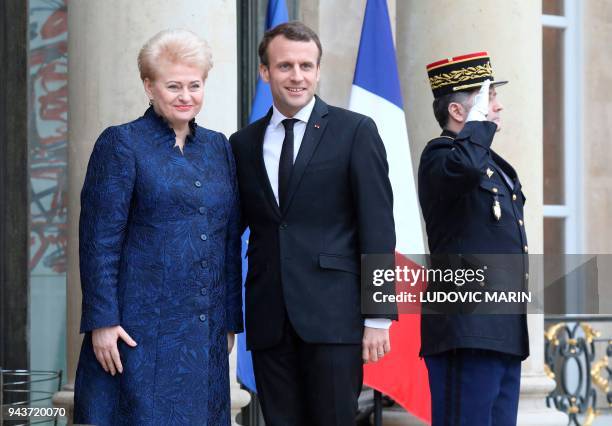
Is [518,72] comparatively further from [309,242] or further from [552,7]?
[552,7]

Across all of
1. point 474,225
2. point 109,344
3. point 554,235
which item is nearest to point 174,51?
point 109,344

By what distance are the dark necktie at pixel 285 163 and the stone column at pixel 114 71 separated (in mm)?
1078

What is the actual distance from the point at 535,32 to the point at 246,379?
95.6 inches

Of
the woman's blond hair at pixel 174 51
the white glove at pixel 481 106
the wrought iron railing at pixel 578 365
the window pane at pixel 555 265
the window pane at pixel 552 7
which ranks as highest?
the window pane at pixel 552 7

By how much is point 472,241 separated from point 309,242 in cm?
74

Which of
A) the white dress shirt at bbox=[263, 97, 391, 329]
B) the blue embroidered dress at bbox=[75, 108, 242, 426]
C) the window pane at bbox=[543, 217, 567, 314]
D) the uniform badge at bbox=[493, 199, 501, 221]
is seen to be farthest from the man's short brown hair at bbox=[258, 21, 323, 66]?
the window pane at bbox=[543, 217, 567, 314]

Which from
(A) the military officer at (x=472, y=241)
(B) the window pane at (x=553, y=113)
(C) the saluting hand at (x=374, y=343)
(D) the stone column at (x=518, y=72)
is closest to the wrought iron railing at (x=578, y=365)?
(D) the stone column at (x=518, y=72)

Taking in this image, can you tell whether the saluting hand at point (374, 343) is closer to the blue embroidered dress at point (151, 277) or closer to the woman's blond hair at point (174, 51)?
the blue embroidered dress at point (151, 277)

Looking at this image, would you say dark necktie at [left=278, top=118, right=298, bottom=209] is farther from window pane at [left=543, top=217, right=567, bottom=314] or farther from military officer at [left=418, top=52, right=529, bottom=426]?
window pane at [left=543, top=217, right=567, bottom=314]

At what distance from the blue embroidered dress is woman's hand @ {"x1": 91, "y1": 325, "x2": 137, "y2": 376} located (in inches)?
1.1

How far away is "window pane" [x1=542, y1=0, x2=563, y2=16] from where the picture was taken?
9.88 m

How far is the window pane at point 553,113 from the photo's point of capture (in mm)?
9867

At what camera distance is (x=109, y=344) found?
13.4ft

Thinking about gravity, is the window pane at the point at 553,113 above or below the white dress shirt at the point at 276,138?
above
